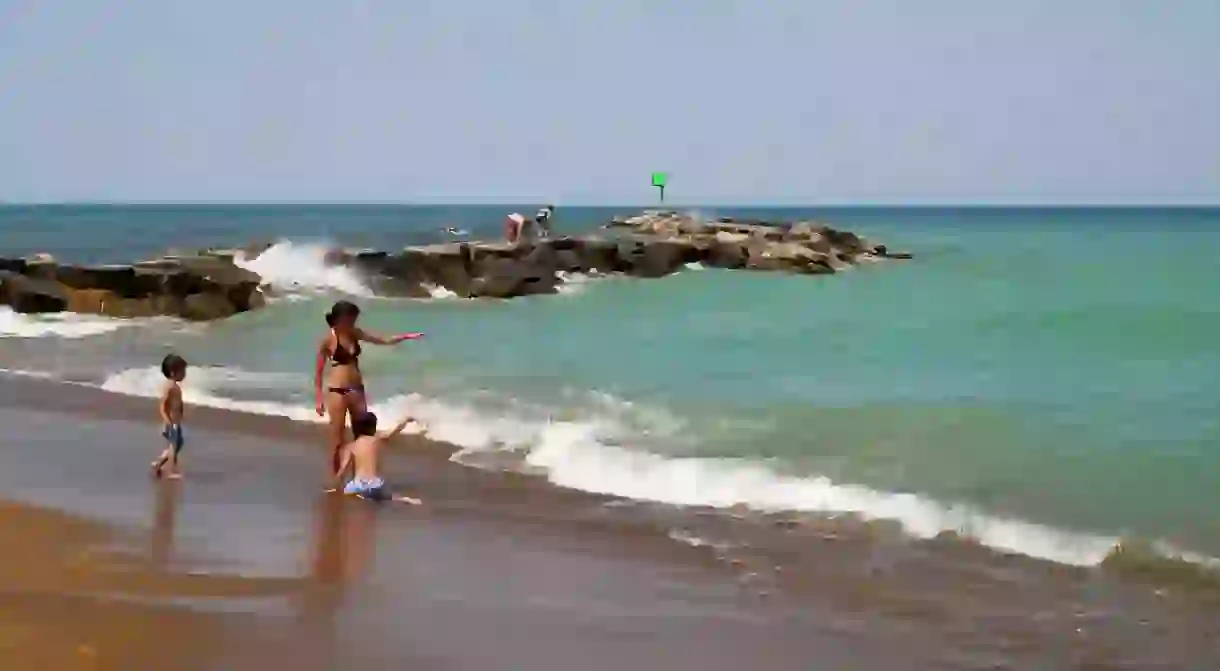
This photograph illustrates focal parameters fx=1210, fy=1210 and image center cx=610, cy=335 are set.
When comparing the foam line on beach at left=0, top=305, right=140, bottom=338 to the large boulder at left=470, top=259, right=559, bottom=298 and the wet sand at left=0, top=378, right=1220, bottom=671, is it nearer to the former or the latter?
the large boulder at left=470, top=259, right=559, bottom=298

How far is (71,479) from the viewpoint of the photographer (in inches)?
340

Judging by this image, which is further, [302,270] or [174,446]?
[302,270]

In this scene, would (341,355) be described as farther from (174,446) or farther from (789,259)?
(789,259)

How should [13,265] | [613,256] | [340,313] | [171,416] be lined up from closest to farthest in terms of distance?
[340,313], [171,416], [13,265], [613,256]

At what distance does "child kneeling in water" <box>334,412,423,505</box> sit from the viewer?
812 centimetres

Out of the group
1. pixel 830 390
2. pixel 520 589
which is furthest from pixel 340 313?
pixel 830 390

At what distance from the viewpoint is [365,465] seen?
27.0 feet

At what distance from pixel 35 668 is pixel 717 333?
16204 millimetres

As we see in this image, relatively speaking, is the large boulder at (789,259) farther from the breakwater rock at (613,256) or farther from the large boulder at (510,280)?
the large boulder at (510,280)

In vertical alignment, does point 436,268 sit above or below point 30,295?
above

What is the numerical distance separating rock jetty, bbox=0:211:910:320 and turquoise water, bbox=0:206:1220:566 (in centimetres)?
132

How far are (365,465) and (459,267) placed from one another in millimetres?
21802

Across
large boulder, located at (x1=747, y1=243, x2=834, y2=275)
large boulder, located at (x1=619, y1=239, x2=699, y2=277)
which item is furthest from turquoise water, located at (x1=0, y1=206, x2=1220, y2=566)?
large boulder, located at (x1=747, y1=243, x2=834, y2=275)

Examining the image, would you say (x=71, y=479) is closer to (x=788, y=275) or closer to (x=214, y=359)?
(x=214, y=359)
